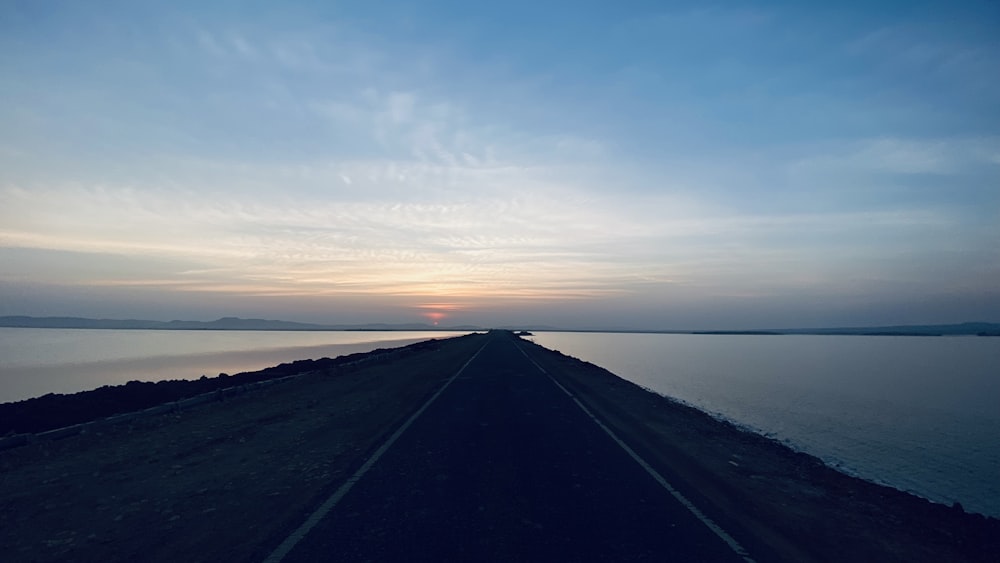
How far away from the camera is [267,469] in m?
10.6

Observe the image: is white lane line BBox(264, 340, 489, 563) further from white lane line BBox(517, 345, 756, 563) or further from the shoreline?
white lane line BBox(517, 345, 756, 563)

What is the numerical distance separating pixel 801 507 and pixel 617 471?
9.27ft

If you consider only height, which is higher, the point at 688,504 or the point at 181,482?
the point at 688,504

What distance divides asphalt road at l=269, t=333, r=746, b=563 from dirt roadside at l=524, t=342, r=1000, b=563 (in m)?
0.69

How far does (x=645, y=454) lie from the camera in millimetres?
12039

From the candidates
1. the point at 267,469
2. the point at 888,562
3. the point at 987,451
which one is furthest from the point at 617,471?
the point at 987,451

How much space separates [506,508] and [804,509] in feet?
15.6

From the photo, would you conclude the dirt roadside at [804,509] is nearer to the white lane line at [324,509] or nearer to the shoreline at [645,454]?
the shoreline at [645,454]

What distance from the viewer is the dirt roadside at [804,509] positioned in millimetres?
7133

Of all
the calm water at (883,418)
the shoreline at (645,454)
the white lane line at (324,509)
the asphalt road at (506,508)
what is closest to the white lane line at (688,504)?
the asphalt road at (506,508)

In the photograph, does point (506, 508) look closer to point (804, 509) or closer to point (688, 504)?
point (688, 504)

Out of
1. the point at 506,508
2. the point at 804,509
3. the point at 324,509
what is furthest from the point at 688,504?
the point at 324,509

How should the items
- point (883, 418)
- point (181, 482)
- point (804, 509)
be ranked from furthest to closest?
point (883, 418) → point (181, 482) → point (804, 509)

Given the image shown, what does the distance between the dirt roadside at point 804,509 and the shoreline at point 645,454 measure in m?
0.03
